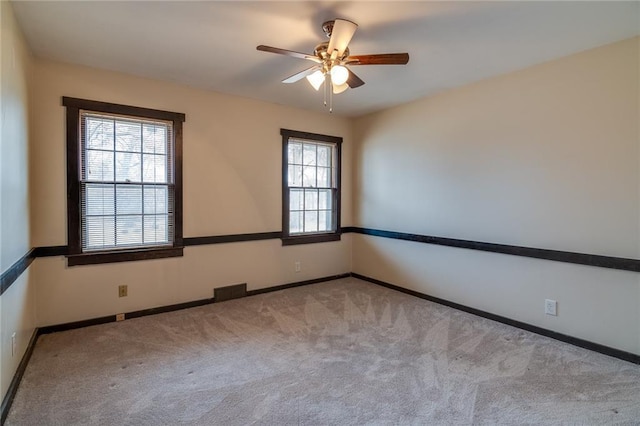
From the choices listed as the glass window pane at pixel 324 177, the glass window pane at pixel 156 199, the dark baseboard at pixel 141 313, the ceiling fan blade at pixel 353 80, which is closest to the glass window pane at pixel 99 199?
the glass window pane at pixel 156 199

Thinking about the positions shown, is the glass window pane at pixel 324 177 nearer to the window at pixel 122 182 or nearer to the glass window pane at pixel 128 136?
the window at pixel 122 182

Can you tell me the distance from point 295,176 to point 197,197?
1.46 meters

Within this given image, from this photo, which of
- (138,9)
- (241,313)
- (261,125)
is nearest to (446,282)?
(241,313)

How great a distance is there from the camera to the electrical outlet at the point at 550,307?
2994 mm

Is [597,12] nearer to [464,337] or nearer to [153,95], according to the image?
[464,337]

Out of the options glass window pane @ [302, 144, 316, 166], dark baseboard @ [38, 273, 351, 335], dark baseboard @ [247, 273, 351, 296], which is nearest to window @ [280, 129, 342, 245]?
glass window pane @ [302, 144, 316, 166]

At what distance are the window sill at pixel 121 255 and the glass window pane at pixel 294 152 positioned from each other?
193 cm

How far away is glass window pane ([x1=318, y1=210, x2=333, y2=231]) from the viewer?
5.07 metres

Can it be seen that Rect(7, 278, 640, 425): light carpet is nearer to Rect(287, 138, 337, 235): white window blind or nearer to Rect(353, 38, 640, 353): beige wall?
Rect(353, 38, 640, 353): beige wall

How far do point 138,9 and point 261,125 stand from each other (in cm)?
214

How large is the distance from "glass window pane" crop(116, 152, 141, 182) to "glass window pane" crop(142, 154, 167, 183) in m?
0.07

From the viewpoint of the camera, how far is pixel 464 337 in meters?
3.02

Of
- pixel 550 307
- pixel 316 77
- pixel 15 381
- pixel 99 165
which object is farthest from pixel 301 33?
pixel 550 307

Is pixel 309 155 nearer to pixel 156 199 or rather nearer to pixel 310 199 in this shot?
pixel 310 199
